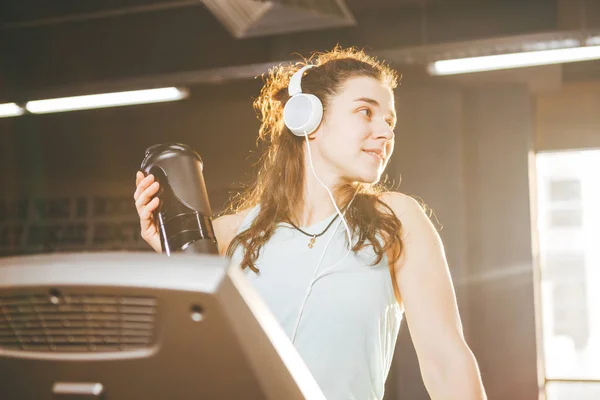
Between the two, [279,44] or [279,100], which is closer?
[279,100]

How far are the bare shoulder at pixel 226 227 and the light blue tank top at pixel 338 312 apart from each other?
21cm

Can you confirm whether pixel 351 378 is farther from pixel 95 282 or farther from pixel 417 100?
pixel 417 100

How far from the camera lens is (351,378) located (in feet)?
3.47

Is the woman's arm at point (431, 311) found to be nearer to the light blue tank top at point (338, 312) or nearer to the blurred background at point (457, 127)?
the light blue tank top at point (338, 312)

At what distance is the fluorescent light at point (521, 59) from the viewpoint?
3725 millimetres

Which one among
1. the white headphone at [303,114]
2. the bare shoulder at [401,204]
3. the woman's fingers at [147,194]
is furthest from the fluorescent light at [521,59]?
the woman's fingers at [147,194]

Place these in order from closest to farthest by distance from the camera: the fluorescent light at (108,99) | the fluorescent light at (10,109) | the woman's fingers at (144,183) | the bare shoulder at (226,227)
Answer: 1. the woman's fingers at (144,183)
2. the bare shoulder at (226,227)
3. the fluorescent light at (108,99)
4. the fluorescent light at (10,109)

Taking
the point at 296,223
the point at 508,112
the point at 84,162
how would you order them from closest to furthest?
the point at 296,223
the point at 508,112
the point at 84,162

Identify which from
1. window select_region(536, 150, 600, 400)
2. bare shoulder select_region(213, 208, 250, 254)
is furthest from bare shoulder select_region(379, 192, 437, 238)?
window select_region(536, 150, 600, 400)

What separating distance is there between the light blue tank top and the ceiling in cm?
306

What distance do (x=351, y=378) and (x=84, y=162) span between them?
17.5 ft

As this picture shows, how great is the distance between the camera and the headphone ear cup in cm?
136

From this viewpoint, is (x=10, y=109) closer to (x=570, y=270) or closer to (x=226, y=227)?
(x=226, y=227)

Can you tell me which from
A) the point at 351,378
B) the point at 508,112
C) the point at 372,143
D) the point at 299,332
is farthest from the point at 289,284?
the point at 508,112
